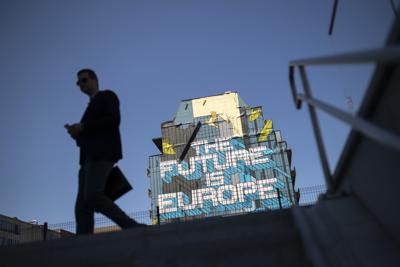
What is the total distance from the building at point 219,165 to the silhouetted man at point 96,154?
19.5 meters

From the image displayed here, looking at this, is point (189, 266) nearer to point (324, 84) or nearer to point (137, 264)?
point (137, 264)

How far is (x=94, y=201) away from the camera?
294 centimetres

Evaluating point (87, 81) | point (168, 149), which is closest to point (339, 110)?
point (87, 81)

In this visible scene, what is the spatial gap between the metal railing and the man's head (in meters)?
1.81

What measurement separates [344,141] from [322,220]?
46 cm

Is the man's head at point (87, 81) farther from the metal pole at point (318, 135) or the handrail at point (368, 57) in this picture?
the handrail at point (368, 57)

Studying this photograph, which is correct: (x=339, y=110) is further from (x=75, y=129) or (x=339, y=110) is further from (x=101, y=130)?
(x=75, y=129)

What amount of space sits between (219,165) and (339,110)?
25.1m

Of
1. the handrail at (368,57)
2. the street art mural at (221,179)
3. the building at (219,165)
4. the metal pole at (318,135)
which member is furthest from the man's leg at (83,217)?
the street art mural at (221,179)

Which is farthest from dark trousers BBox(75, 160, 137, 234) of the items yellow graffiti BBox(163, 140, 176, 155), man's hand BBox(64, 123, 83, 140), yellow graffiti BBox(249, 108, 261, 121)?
yellow graffiti BBox(249, 108, 261, 121)

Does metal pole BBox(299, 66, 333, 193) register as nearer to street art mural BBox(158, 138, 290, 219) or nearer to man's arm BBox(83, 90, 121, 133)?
man's arm BBox(83, 90, 121, 133)

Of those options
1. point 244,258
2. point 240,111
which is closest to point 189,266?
point 244,258

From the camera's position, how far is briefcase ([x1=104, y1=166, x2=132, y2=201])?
10.4 feet

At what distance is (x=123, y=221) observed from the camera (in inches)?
118
